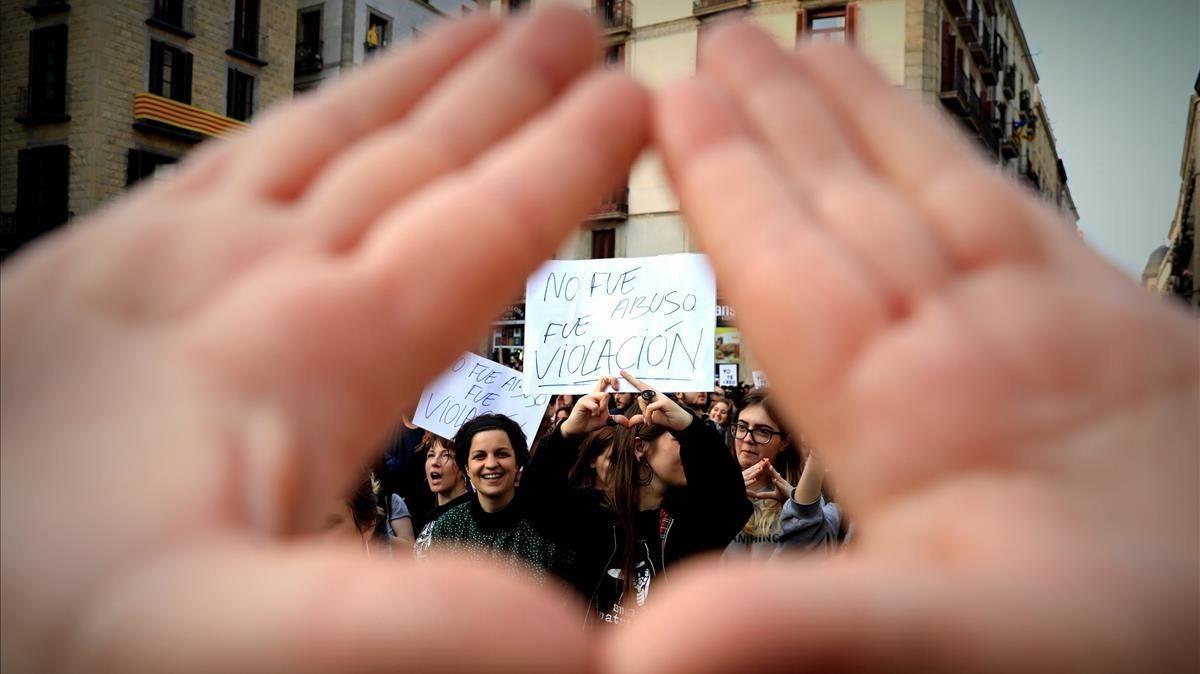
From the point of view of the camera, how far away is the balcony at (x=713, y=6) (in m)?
19.6

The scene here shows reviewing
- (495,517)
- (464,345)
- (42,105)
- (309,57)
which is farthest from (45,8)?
(464,345)

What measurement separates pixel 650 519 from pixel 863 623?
307 cm

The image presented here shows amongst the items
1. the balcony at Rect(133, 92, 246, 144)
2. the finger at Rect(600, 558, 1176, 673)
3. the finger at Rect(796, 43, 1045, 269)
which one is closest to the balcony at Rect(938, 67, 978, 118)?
the balcony at Rect(133, 92, 246, 144)

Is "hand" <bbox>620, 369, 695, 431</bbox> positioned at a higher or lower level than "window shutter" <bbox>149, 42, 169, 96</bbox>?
lower

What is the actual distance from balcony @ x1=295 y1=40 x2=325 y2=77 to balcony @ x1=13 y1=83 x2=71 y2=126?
6.71 metres

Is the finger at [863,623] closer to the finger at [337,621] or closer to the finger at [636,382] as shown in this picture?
the finger at [337,621]

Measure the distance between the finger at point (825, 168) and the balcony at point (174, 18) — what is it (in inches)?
822

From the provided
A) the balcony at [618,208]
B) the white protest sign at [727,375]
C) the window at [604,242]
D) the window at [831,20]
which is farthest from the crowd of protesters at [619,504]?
the window at [604,242]

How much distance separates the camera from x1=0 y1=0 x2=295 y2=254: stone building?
60.2 feet

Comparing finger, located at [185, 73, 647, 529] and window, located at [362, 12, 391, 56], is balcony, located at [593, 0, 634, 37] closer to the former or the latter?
window, located at [362, 12, 391, 56]

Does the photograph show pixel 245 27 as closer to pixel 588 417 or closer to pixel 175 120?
pixel 175 120

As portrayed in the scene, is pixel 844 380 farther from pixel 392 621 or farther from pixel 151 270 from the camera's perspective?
pixel 151 270

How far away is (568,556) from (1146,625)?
2919 millimetres

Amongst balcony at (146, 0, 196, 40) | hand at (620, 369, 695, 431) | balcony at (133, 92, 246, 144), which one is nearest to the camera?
hand at (620, 369, 695, 431)
